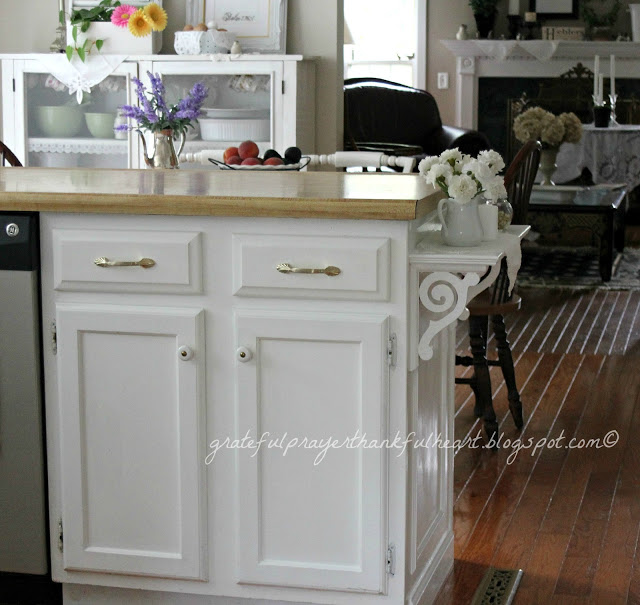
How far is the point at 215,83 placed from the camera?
17.4ft

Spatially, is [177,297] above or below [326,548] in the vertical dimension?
above

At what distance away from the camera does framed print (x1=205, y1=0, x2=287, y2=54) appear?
209 inches

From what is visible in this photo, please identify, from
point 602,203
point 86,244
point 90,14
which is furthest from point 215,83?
point 86,244

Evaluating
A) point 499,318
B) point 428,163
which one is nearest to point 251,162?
point 499,318

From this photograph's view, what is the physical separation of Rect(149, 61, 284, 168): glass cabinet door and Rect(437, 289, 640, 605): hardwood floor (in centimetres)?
141

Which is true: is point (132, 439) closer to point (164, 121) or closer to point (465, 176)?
point (465, 176)

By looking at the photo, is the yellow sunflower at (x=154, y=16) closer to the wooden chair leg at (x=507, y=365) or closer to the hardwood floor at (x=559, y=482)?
the hardwood floor at (x=559, y=482)

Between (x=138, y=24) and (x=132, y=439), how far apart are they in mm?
3109

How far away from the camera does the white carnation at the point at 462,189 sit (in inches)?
83.6

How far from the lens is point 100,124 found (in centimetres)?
548

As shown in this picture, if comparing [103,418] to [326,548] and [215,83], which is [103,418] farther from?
[215,83]

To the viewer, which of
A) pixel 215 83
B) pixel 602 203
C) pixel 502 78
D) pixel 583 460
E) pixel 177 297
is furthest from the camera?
pixel 502 78

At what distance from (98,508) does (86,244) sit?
21.6 inches

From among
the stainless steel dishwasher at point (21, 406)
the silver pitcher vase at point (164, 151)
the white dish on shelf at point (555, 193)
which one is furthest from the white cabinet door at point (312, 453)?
the white dish on shelf at point (555, 193)
